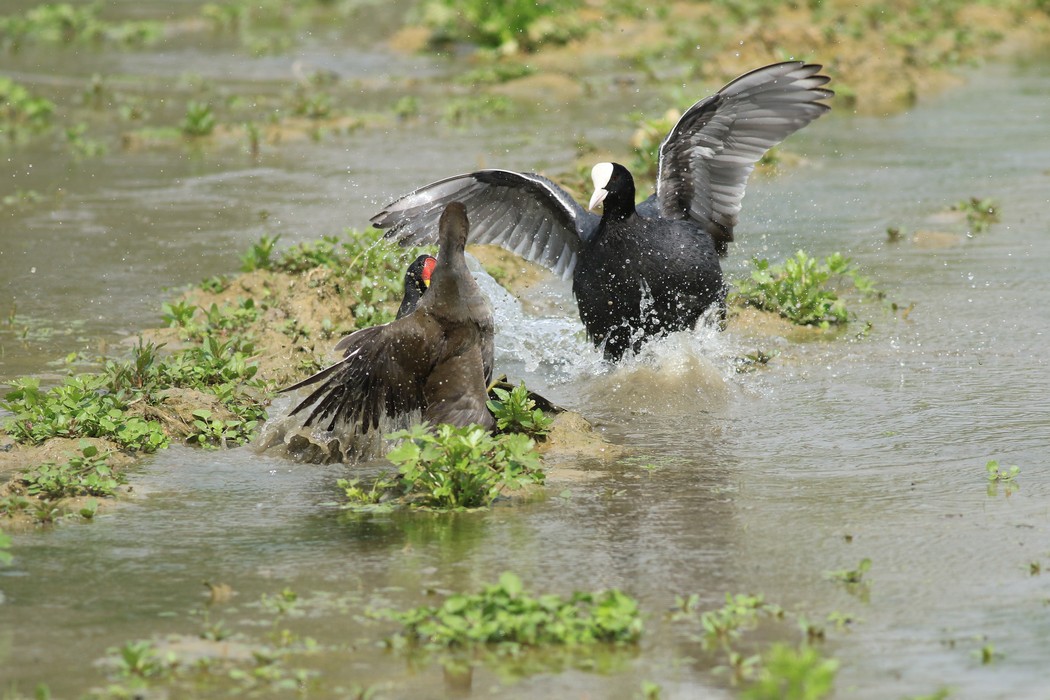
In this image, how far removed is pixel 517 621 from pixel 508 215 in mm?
4302

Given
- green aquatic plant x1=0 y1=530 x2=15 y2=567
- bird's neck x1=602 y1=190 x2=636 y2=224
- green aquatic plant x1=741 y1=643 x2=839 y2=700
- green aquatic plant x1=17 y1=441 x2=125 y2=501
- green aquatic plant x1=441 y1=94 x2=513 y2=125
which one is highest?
bird's neck x1=602 y1=190 x2=636 y2=224

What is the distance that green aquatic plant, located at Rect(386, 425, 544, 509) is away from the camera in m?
5.10

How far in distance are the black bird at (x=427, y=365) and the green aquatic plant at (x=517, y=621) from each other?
1.94 metres

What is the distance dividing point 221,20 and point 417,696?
20982 mm

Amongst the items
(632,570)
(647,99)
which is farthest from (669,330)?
(647,99)

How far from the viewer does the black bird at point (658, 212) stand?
7.23 m

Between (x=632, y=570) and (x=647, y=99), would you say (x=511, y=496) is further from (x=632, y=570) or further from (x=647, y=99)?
(x=647, y=99)

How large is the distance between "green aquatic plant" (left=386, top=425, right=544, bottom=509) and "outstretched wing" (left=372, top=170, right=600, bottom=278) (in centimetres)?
253

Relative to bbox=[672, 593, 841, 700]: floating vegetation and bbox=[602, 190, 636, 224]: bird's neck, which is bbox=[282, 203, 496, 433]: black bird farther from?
bbox=[672, 593, 841, 700]: floating vegetation

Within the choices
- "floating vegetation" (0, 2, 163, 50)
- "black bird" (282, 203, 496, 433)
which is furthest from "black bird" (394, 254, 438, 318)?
"floating vegetation" (0, 2, 163, 50)

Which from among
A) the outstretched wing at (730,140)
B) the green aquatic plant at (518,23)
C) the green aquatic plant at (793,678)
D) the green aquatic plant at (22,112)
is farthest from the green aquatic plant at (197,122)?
the green aquatic plant at (793,678)

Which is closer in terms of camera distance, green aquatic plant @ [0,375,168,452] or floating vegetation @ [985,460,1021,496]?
floating vegetation @ [985,460,1021,496]

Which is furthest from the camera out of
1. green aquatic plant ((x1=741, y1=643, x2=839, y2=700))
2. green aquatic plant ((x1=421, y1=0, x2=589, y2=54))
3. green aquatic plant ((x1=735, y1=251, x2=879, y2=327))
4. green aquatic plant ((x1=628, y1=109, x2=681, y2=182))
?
green aquatic plant ((x1=421, y1=0, x2=589, y2=54))

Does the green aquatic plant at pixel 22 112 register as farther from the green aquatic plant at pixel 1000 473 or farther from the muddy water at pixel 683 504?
the green aquatic plant at pixel 1000 473
